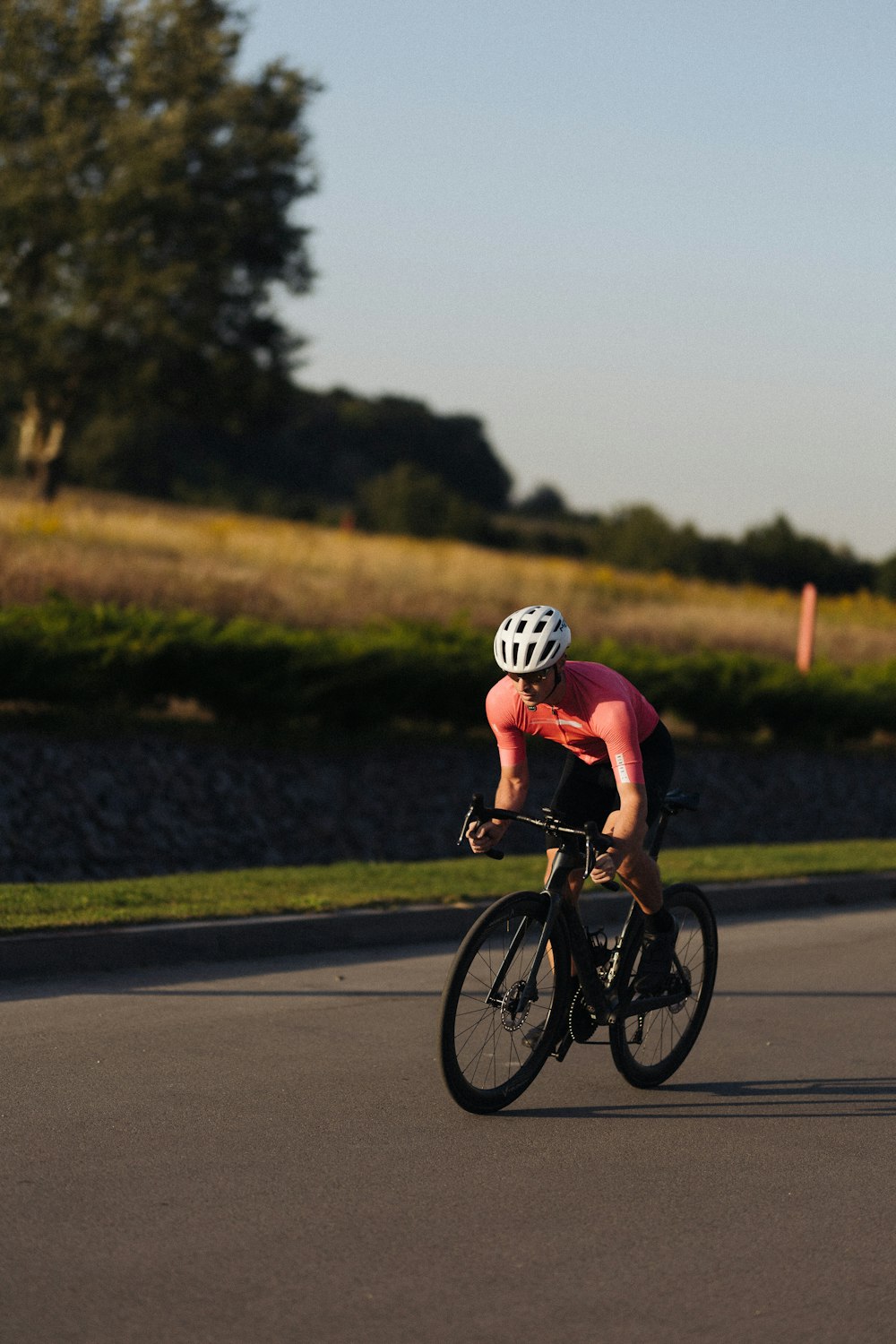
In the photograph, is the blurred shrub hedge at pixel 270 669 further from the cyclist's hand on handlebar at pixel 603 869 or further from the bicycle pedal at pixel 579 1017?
the cyclist's hand on handlebar at pixel 603 869

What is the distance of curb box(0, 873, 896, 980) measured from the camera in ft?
27.5

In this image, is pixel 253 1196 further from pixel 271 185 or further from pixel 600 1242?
pixel 271 185

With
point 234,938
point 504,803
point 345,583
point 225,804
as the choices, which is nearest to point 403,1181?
point 504,803

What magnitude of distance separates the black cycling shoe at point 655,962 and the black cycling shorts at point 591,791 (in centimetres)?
Result: 47

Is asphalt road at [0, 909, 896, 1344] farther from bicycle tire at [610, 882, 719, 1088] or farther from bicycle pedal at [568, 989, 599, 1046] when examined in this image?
bicycle pedal at [568, 989, 599, 1046]

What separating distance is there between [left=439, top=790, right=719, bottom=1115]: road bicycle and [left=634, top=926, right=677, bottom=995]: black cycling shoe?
3 centimetres

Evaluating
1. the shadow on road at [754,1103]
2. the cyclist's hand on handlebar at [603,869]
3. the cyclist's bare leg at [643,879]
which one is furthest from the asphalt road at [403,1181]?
the cyclist's hand on handlebar at [603,869]

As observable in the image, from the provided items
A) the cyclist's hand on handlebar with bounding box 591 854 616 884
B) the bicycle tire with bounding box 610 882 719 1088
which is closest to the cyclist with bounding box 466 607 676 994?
the cyclist's hand on handlebar with bounding box 591 854 616 884

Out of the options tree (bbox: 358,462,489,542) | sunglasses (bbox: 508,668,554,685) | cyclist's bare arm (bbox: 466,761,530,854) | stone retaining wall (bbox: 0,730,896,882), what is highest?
tree (bbox: 358,462,489,542)

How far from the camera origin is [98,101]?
33281 mm

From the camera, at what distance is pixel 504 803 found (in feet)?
20.7

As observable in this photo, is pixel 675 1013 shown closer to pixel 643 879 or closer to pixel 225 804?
pixel 643 879

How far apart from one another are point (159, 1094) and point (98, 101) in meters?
30.5

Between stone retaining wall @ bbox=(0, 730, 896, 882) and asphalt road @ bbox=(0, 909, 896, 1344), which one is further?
stone retaining wall @ bbox=(0, 730, 896, 882)
